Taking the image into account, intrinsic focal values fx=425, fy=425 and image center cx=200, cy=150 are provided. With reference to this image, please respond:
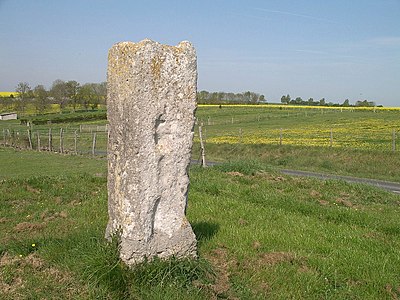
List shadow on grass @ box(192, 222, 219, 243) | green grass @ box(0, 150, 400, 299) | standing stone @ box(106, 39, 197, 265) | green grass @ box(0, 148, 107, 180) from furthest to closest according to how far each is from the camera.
→ 1. green grass @ box(0, 148, 107, 180)
2. shadow on grass @ box(192, 222, 219, 243)
3. standing stone @ box(106, 39, 197, 265)
4. green grass @ box(0, 150, 400, 299)

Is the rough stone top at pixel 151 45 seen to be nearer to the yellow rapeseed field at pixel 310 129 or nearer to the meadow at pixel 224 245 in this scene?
the meadow at pixel 224 245

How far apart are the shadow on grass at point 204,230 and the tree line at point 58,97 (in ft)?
296

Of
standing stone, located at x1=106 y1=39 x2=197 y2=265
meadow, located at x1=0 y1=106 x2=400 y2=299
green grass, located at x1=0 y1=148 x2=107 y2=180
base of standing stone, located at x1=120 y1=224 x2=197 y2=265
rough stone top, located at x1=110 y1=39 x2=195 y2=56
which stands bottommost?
green grass, located at x1=0 y1=148 x2=107 y2=180

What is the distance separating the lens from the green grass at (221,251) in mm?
5805

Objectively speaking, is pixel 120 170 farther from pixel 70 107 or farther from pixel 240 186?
pixel 70 107

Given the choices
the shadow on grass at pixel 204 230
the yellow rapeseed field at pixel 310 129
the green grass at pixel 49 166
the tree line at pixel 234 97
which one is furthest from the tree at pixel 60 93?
the shadow on grass at pixel 204 230

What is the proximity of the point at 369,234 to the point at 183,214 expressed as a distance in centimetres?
486

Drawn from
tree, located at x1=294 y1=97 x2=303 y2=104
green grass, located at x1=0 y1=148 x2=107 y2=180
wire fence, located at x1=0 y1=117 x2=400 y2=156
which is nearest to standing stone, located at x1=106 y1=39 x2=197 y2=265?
green grass, located at x1=0 y1=148 x2=107 y2=180

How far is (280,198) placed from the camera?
12.8 meters

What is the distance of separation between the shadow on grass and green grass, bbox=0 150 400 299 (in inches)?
0.8

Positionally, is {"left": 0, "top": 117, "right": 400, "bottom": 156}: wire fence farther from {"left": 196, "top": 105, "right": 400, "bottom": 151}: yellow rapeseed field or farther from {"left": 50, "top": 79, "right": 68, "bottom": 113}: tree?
{"left": 50, "top": 79, "right": 68, "bottom": 113}: tree

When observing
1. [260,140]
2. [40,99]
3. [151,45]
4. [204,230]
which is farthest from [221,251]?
[40,99]

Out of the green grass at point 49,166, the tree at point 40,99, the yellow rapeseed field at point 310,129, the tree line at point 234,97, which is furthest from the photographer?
the tree line at point 234,97

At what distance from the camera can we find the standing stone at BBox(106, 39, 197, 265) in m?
6.07
